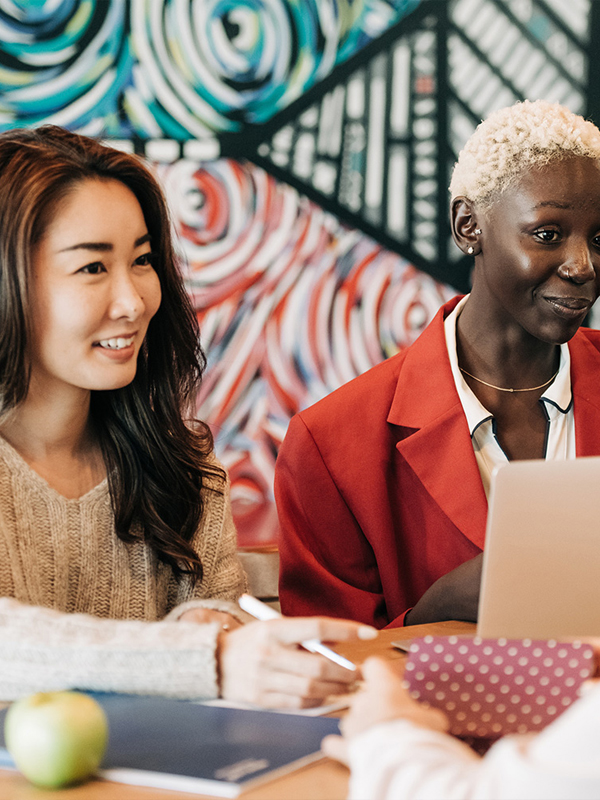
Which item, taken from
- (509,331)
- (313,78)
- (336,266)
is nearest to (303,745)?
(509,331)

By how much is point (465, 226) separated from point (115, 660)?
1116mm

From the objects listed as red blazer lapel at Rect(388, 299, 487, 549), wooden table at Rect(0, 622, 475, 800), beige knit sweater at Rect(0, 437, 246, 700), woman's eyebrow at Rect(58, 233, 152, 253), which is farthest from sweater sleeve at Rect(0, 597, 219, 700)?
red blazer lapel at Rect(388, 299, 487, 549)

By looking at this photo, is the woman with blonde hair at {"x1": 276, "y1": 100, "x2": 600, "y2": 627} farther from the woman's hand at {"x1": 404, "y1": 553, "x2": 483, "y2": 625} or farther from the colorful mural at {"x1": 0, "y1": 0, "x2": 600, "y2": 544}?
→ the colorful mural at {"x1": 0, "y1": 0, "x2": 600, "y2": 544}

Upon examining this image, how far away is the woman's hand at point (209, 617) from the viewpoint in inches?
49.3

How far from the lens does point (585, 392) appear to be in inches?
68.0

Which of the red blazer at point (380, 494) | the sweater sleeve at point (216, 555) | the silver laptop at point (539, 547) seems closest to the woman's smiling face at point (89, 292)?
the sweater sleeve at point (216, 555)

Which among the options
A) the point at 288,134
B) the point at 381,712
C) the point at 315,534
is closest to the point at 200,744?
the point at 381,712

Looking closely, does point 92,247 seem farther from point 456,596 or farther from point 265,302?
point 265,302

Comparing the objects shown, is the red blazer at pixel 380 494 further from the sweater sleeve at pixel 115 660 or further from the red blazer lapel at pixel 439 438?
the sweater sleeve at pixel 115 660

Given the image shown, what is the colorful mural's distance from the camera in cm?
253

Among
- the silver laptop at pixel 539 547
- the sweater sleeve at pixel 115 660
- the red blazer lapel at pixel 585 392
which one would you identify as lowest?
the sweater sleeve at pixel 115 660

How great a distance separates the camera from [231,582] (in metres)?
1.50

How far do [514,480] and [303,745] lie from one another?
0.33 meters

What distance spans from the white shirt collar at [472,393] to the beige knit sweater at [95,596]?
459 millimetres
